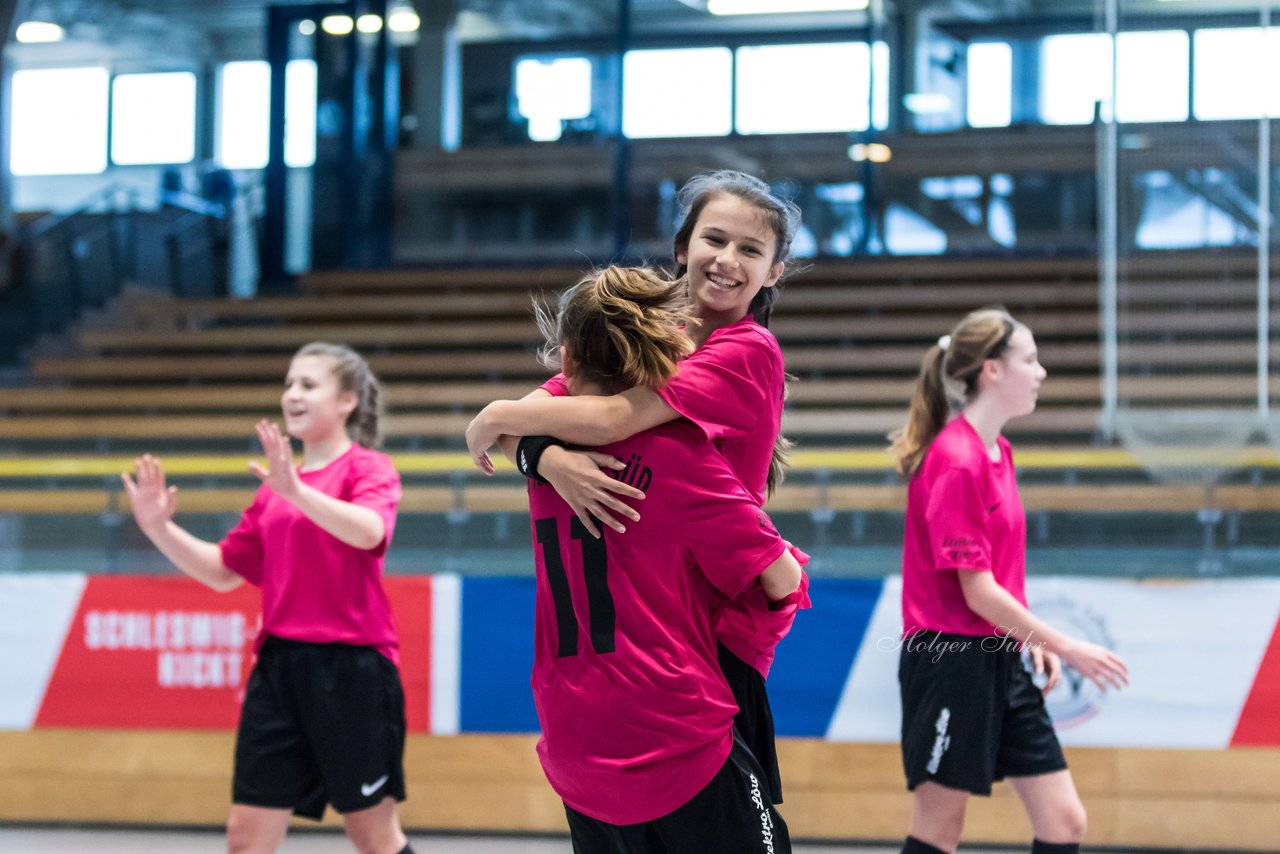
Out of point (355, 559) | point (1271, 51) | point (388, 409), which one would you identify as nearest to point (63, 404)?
point (388, 409)

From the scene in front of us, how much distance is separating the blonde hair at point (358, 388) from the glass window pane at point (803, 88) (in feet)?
29.5

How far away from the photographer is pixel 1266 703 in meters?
4.39

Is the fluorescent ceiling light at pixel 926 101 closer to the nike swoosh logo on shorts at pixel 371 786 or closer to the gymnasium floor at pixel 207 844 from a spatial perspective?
the gymnasium floor at pixel 207 844

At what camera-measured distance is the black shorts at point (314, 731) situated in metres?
3.31

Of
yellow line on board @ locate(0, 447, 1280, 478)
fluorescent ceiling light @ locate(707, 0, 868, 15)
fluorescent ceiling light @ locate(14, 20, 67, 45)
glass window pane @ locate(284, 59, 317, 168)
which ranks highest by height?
fluorescent ceiling light @ locate(14, 20, 67, 45)

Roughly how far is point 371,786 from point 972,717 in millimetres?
1411

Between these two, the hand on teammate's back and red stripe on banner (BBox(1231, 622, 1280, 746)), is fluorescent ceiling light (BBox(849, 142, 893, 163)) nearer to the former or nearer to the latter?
red stripe on banner (BBox(1231, 622, 1280, 746))

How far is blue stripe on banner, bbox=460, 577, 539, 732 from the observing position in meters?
4.71

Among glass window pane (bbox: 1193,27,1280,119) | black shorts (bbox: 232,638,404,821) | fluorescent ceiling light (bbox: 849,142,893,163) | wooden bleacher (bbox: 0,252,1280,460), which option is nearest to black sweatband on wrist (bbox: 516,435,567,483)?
black shorts (bbox: 232,638,404,821)

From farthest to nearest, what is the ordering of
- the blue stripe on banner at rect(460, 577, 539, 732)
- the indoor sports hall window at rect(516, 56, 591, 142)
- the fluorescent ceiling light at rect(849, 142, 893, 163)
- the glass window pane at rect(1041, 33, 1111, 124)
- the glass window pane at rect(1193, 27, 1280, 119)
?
the indoor sports hall window at rect(516, 56, 591, 142) → the fluorescent ceiling light at rect(849, 142, 893, 163) → the glass window pane at rect(1041, 33, 1111, 124) → the glass window pane at rect(1193, 27, 1280, 119) → the blue stripe on banner at rect(460, 577, 539, 732)

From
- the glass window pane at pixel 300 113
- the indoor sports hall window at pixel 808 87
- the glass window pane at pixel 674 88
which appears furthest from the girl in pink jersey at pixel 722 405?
the glass window pane at pixel 300 113

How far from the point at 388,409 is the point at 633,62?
523cm

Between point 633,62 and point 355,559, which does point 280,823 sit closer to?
point 355,559

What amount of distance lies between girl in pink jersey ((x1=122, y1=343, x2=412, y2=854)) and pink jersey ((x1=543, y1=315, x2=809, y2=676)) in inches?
59.5
